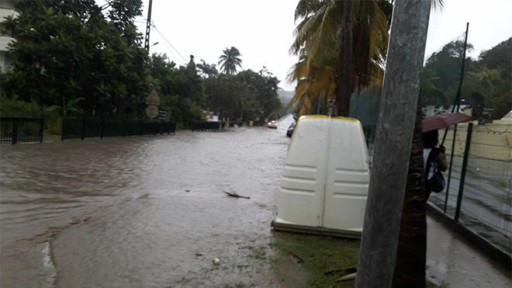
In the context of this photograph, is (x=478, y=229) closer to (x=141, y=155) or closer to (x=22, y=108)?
(x=141, y=155)

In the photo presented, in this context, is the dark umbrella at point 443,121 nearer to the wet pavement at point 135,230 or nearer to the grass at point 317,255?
the wet pavement at point 135,230

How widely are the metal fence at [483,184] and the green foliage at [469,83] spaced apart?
0.78 metres

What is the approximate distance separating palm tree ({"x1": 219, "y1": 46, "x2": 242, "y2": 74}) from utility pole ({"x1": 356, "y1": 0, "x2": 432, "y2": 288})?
101836mm

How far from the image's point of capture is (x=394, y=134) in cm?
269

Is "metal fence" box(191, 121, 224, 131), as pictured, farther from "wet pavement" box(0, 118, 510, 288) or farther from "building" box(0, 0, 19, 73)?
"wet pavement" box(0, 118, 510, 288)

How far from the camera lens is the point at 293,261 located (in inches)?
205

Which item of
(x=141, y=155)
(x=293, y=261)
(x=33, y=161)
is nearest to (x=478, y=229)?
(x=293, y=261)

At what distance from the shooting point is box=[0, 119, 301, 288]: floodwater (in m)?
4.75

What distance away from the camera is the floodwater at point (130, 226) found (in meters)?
4.75

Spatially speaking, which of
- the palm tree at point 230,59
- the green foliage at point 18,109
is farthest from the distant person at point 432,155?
the palm tree at point 230,59

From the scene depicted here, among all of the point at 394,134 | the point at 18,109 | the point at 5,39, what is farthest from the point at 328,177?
the point at 5,39

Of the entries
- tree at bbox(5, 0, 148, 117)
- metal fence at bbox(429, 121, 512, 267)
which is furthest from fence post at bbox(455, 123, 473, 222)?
tree at bbox(5, 0, 148, 117)

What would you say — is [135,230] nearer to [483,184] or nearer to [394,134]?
[394,134]

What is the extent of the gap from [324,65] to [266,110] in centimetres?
9562
